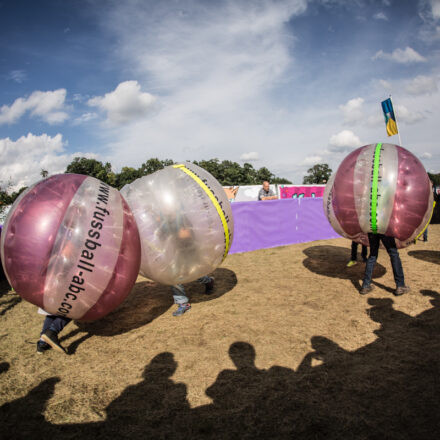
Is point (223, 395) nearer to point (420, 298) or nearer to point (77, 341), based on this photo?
point (77, 341)

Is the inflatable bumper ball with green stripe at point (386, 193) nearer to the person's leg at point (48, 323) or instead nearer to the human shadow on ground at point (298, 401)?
the human shadow on ground at point (298, 401)

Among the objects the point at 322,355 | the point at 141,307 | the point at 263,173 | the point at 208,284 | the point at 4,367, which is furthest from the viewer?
the point at 263,173

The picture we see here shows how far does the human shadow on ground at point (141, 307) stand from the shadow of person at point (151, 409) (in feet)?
4.70

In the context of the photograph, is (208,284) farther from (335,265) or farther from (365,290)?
(335,265)

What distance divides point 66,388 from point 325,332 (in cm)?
318

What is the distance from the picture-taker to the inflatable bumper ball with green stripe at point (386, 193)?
Answer: 14.8 feet

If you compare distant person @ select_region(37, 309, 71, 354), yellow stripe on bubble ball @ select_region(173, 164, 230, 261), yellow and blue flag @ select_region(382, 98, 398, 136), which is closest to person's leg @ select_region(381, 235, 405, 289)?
yellow stripe on bubble ball @ select_region(173, 164, 230, 261)

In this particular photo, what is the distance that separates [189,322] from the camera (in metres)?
4.57

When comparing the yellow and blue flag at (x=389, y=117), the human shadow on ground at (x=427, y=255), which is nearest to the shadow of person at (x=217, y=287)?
the human shadow on ground at (x=427, y=255)

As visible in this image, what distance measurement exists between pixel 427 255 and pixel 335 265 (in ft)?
9.11

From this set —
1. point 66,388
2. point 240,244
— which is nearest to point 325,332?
point 66,388

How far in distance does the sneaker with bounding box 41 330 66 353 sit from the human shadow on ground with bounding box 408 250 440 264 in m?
8.11

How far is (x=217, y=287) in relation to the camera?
20.3 ft

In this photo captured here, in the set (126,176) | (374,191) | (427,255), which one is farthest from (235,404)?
(126,176)
